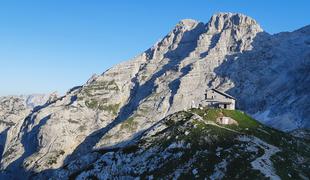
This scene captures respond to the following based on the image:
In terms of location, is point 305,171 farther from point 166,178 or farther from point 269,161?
point 166,178

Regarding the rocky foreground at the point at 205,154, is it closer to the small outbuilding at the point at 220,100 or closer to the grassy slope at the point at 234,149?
the grassy slope at the point at 234,149

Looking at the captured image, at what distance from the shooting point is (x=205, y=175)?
238 feet

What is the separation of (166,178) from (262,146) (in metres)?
17.9

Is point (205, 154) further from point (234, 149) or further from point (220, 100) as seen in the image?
point (220, 100)

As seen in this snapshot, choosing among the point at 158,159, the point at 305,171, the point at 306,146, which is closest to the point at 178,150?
the point at 158,159

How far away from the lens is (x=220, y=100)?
128 metres

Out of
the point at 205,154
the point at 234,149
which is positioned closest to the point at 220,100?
the point at 234,149

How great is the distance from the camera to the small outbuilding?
126062 millimetres

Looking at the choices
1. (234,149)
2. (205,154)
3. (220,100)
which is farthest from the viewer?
(220,100)

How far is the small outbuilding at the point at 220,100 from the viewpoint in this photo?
126m

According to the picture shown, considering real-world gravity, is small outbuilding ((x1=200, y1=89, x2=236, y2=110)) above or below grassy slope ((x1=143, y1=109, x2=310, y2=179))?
above

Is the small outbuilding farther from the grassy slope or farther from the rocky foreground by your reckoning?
the rocky foreground

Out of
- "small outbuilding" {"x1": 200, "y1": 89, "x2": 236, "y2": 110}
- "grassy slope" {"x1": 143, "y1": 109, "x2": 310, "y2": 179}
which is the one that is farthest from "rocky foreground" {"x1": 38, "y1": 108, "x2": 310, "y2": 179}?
"small outbuilding" {"x1": 200, "y1": 89, "x2": 236, "y2": 110}

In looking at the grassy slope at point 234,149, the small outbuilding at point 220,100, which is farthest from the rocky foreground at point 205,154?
the small outbuilding at point 220,100
